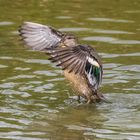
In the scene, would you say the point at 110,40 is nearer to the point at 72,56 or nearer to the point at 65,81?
the point at 65,81

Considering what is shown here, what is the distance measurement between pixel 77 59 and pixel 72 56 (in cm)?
8

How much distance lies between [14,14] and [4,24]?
2.54 feet

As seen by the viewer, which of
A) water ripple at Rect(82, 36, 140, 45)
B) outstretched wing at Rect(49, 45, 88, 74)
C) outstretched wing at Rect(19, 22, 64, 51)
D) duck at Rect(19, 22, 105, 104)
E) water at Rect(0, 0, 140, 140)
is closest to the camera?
water at Rect(0, 0, 140, 140)

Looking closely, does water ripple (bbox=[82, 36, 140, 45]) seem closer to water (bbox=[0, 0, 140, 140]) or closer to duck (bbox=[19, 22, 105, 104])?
water (bbox=[0, 0, 140, 140])

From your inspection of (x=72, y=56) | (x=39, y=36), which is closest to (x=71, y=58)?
(x=72, y=56)

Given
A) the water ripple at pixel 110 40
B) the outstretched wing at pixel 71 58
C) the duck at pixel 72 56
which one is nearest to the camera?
the outstretched wing at pixel 71 58

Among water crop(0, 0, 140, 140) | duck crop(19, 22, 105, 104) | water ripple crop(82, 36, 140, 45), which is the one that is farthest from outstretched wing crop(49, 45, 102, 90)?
water ripple crop(82, 36, 140, 45)

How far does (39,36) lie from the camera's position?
489 inches

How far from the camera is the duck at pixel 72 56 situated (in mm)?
10984

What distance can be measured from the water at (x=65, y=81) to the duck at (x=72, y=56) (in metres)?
0.27

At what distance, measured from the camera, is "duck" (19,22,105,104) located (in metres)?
11.0

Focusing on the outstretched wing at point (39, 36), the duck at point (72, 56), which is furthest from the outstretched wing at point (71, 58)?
the outstretched wing at point (39, 36)

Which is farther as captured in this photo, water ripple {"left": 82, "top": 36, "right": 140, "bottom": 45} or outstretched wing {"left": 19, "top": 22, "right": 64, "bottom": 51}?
water ripple {"left": 82, "top": 36, "right": 140, "bottom": 45}

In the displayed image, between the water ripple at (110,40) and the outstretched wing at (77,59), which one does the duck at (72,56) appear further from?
the water ripple at (110,40)
